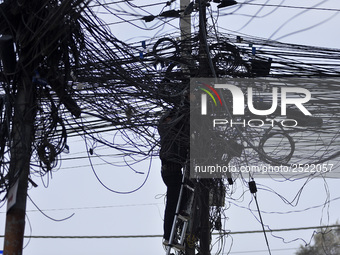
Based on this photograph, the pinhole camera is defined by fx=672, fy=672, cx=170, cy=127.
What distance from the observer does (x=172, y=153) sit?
324 inches

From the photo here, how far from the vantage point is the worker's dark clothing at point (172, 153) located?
795 cm

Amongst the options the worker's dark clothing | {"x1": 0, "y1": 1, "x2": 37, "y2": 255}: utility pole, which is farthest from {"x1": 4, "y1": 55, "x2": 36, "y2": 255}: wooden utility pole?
the worker's dark clothing

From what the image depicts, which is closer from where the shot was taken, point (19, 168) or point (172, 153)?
point (19, 168)

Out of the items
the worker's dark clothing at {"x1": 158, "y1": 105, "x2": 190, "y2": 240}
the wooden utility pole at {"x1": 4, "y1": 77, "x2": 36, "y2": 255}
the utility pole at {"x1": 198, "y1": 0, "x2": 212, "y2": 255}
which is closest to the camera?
the wooden utility pole at {"x1": 4, "y1": 77, "x2": 36, "y2": 255}

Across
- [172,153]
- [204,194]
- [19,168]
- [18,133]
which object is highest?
[172,153]

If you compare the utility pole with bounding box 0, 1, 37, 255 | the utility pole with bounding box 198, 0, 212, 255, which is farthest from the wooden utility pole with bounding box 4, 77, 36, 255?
the utility pole with bounding box 198, 0, 212, 255

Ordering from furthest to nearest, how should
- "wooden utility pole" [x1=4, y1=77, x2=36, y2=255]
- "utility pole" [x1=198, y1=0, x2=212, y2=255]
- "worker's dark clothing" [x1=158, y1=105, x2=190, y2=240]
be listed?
"utility pole" [x1=198, y1=0, x2=212, y2=255], "worker's dark clothing" [x1=158, y1=105, x2=190, y2=240], "wooden utility pole" [x1=4, y1=77, x2=36, y2=255]

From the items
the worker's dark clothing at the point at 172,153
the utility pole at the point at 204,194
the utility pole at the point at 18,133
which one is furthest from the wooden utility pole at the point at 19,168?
the utility pole at the point at 204,194

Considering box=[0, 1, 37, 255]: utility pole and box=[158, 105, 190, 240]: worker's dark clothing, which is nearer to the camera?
box=[0, 1, 37, 255]: utility pole

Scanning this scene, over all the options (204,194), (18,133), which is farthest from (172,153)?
(18,133)

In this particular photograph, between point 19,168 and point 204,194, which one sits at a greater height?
point 204,194

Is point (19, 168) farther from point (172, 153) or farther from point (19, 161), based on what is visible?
point (172, 153)

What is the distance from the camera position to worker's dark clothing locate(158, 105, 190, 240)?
26.1 feet

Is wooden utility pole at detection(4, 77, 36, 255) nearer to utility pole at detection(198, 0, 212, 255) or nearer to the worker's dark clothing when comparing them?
the worker's dark clothing
